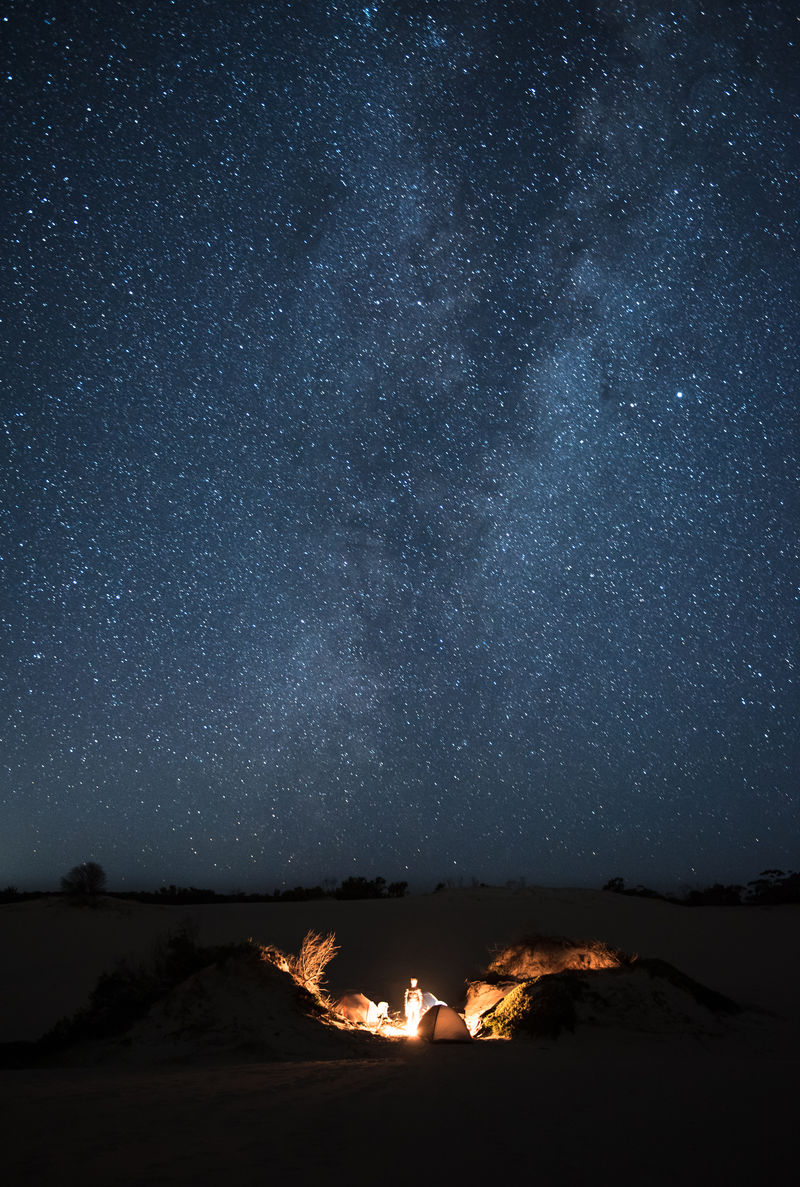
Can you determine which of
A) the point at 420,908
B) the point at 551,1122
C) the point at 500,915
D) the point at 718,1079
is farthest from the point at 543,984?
the point at 420,908

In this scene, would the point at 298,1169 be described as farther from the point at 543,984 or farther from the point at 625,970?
the point at 625,970

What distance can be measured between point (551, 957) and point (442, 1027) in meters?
4.38

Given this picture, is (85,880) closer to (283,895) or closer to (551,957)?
(283,895)

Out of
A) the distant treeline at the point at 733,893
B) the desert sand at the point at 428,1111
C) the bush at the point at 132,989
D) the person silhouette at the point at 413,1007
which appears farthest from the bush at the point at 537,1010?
the distant treeline at the point at 733,893

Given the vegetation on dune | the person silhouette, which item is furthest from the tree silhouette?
the person silhouette

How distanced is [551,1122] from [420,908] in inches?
864

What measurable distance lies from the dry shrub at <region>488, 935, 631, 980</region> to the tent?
3321 mm

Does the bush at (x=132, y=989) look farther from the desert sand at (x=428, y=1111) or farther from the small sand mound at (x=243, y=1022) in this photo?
the desert sand at (x=428, y=1111)

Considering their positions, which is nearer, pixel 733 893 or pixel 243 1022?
pixel 243 1022

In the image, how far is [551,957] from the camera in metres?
15.0

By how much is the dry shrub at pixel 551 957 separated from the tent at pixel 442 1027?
3.32 m

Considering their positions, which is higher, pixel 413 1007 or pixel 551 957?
pixel 551 957

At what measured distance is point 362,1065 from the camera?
30.9 feet

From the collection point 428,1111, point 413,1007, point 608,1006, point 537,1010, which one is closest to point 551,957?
point 608,1006
